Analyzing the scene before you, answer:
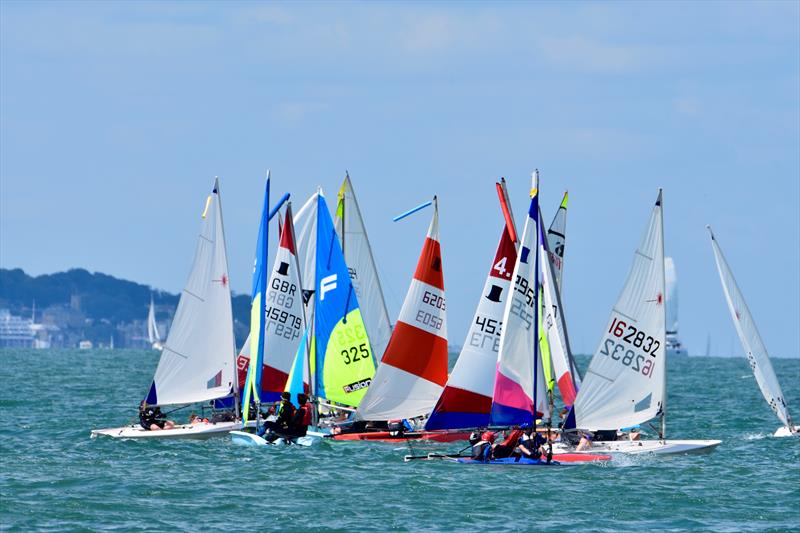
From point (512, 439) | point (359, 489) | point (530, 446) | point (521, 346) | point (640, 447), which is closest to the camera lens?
point (359, 489)

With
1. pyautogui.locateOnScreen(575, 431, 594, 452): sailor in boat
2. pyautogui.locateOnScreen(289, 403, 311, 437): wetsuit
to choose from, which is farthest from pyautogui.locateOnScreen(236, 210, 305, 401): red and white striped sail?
pyautogui.locateOnScreen(575, 431, 594, 452): sailor in boat

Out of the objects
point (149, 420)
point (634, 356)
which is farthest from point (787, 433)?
point (149, 420)

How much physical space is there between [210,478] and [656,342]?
9799mm

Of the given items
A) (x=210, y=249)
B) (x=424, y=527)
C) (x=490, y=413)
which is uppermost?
(x=210, y=249)

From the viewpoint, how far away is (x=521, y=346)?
3191 centimetres

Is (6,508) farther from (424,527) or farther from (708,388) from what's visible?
(708,388)

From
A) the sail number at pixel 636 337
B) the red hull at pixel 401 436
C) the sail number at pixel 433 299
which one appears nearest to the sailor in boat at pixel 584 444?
the sail number at pixel 636 337

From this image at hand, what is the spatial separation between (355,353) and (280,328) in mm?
2024

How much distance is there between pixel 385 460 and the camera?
33.8 m

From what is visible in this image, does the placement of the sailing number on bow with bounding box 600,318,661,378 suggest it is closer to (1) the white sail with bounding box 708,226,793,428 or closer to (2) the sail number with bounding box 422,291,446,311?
(2) the sail number with bounding box 422,291,446,311

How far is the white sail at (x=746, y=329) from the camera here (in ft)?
129

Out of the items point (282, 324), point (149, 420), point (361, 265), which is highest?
point (361, 265)

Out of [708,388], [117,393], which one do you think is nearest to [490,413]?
[117,393]

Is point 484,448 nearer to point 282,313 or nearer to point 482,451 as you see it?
point 482,451
